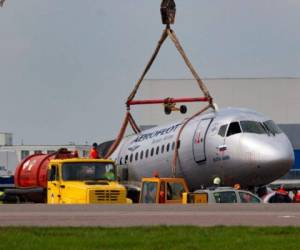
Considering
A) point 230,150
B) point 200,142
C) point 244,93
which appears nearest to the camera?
point 230,150

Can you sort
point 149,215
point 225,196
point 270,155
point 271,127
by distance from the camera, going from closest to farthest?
point 149,215 → point 225,196 → point 270,155 → point 271,127

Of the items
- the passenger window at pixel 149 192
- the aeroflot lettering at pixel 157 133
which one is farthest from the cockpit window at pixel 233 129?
the aeroflot lettering at pixel 157 133

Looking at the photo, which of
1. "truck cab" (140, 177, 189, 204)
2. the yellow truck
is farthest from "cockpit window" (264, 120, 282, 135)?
the yellow truck

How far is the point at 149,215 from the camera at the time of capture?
22203 millimetres

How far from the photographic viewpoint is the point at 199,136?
37.7 metres

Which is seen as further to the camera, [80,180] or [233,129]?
[233,129]

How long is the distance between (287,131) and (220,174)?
54.9m

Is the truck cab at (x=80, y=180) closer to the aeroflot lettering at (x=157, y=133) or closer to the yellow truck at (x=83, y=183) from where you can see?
→ the yellow truck at (x=83, y=183)

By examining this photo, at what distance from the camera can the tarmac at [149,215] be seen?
20.5 metres
